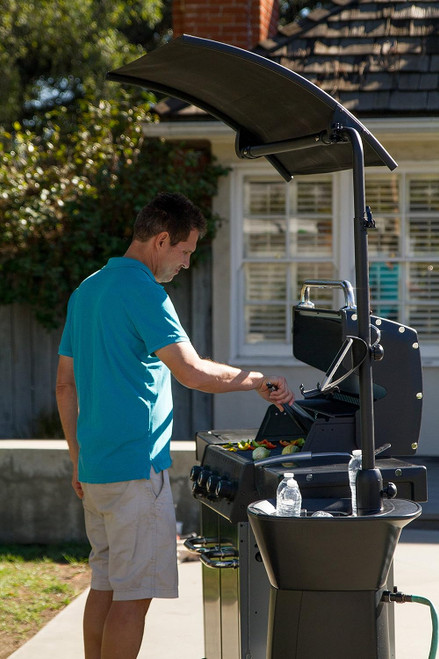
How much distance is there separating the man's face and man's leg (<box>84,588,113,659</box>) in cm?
A: 118

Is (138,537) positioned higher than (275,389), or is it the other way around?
(275,389)

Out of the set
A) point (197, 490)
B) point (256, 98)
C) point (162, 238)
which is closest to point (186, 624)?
point (197, 490)

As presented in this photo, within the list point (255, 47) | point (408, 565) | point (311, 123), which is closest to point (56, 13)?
point (255, 47)

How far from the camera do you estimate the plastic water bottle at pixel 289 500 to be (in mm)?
2770

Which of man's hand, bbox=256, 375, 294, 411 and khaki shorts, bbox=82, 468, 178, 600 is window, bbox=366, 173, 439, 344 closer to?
man's hand, bbox=256, 375, 294, 411

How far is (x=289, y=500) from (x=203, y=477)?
0.80 meters

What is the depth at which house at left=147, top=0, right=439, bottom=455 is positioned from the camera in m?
8.66

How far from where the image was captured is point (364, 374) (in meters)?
2.79

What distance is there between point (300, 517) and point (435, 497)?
4.34 m

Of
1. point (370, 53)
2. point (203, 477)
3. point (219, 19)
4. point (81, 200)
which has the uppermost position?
point (219, 19)

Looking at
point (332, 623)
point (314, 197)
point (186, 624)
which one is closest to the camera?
point (332, 623)

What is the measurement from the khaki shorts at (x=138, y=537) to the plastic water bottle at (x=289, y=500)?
598 millimetres

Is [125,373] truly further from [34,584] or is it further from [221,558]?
[34,584]

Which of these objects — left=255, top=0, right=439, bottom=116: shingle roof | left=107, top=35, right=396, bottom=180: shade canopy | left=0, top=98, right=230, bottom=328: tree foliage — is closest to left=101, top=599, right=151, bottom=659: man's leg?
left=107, top=35, right=396, bottom=180: shade canopy
